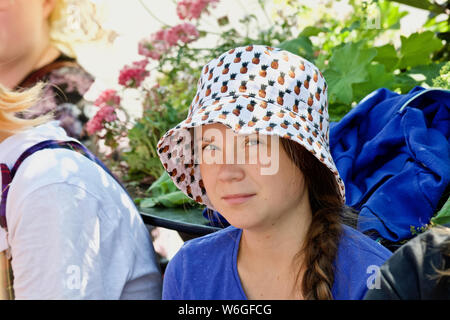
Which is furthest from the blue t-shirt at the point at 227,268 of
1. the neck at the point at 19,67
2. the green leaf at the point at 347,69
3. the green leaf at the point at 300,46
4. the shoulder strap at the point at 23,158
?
the neck at the point at 19,67

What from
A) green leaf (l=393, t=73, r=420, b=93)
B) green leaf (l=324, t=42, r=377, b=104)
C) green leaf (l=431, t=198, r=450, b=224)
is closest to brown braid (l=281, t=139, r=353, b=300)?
green leaf (l=431, t=198, r=450, b=224)

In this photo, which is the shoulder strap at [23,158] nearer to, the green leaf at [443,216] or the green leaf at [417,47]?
the green leaf at [443,216]

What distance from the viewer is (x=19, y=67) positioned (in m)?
2.75

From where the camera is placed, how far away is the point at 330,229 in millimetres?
1284

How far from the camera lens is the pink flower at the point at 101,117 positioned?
2.73 meters

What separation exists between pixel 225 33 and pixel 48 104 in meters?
1.09

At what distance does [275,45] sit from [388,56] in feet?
2.09

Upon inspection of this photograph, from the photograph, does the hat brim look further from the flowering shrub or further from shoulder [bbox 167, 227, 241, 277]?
the flowering shrub

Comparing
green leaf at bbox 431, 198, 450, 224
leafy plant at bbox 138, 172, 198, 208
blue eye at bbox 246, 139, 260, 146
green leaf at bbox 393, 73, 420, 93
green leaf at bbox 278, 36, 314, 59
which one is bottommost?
leafy plant at bbox 138, 172, 198, 208

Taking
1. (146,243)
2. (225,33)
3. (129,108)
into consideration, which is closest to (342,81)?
(225,33)

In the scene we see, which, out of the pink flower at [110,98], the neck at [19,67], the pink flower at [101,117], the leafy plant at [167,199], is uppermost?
the neck at [19,67]

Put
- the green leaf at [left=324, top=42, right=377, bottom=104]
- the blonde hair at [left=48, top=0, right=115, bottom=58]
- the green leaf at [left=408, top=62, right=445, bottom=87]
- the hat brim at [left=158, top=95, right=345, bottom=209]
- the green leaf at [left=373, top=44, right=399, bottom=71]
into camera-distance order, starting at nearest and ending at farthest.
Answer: the hat brim at [left=158, top=95, right=345, bottom=209] < the green leaf at [left=324, top=42, right=377, bottom=104] < the green leaf at [left=408, top=62, right=445, bottom=87] < the green leaf at [left=373, top=44, right=399, bottom=71] < the blonde hair at [left=48, top=0, right=115, bottom=58]

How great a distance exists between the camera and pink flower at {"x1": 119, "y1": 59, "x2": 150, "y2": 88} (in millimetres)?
2727

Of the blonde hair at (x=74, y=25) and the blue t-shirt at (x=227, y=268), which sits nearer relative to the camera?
the blue t-shirt at (x=227, y=268)
